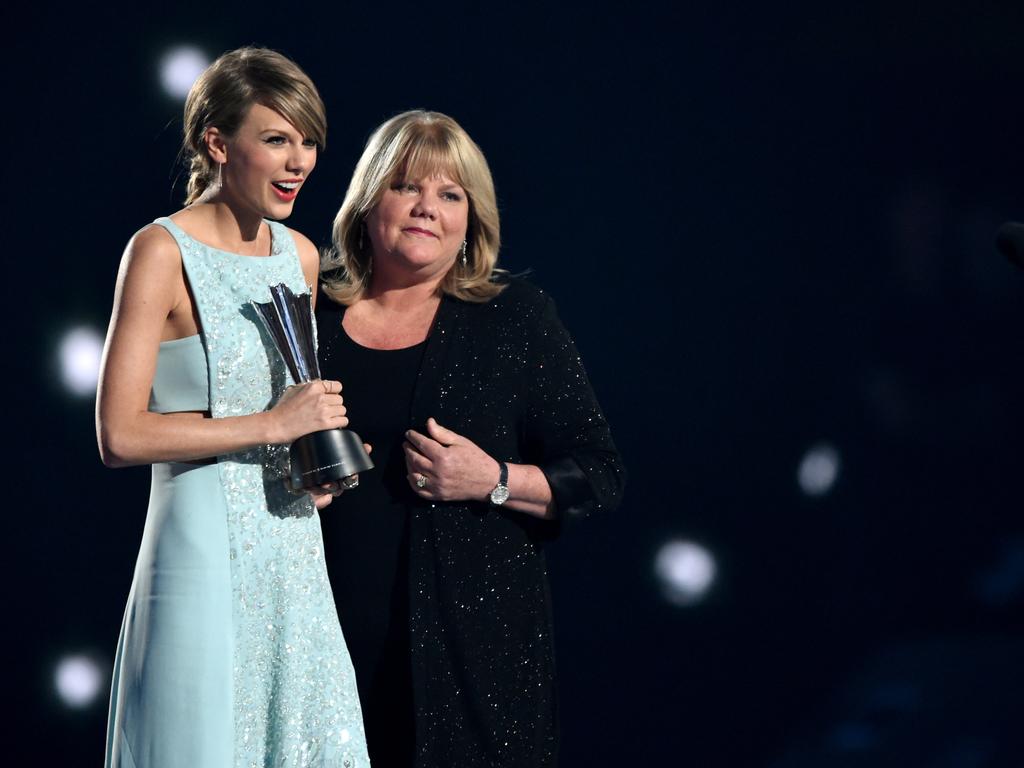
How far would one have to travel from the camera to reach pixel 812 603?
2.72 meters

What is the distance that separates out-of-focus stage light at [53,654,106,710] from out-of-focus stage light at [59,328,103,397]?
1.77 feet

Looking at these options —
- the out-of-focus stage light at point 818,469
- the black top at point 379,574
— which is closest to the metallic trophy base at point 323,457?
the black top at point 379,574

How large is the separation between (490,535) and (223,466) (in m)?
0.52

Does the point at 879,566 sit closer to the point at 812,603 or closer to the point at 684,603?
the point at 812,603

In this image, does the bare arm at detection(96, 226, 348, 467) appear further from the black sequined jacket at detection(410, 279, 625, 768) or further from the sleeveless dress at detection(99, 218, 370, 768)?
the black sequined jacket at detection(410, 279, 625, 768)

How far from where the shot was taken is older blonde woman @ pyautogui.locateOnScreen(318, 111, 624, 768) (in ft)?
6.21

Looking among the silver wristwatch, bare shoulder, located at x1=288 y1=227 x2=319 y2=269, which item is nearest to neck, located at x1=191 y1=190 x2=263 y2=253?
bare shoulder, located at x1=288 y1=227 x2=319 y2=269

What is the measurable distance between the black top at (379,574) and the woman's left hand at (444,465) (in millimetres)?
51

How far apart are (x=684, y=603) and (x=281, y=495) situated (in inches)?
51.9

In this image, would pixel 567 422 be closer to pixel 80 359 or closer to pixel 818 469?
pixel 818 469

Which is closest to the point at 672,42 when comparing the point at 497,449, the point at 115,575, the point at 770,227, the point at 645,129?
the point at 645,129

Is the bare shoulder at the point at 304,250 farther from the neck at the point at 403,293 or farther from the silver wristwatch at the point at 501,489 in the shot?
the silver wristwatch at the point at 501,489

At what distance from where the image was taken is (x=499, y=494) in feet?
6.27

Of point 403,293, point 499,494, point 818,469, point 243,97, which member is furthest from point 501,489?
point 818,469
